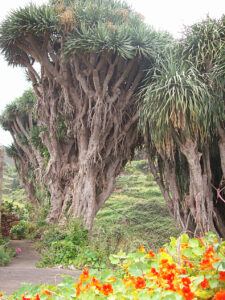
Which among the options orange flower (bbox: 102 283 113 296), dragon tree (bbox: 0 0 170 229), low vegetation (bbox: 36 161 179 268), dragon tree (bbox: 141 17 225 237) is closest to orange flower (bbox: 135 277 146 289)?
orange flower (bbox: 102 283 113 296)

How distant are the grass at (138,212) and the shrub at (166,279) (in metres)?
8.42

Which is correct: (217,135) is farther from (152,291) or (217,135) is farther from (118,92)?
(152,291)

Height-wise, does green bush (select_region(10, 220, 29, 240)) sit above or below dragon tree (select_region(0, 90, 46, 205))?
below

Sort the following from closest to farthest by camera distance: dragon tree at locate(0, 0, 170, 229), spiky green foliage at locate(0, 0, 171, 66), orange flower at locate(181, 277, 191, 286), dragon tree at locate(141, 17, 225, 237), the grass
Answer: orange flower at locate(181, 277, 191, 286) → dragon tree at locate(141, 17, 225, 237) → spiky green foliage at locate(0, 0, 171, 66) → dragon tree at locate(0, 0, 170, 229) → the grass

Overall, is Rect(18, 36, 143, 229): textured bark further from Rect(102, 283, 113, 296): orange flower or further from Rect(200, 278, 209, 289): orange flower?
Rect(200, 278, 209, 289): orange flower

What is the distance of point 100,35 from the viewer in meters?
10.6

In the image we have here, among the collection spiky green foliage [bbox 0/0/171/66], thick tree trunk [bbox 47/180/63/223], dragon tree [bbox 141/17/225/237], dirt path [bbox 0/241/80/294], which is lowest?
dirt path [bbox 0/241/80/294]

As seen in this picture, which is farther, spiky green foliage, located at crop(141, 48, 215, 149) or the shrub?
spiky green foliage, located at crop(141, 48, 215, 149)

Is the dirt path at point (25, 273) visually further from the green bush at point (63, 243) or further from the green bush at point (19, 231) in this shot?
the green bush at point (19, 231)

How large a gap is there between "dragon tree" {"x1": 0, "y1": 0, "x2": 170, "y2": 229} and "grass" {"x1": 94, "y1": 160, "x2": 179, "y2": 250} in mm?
1740

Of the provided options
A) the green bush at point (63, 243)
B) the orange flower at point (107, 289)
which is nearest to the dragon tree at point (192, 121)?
the green bush at point (63, 243)

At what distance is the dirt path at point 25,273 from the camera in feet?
21.5

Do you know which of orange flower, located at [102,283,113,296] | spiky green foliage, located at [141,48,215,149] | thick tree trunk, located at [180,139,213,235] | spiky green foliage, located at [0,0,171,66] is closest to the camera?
orange flower, located at [102,283,113,296]

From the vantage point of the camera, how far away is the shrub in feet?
7.43
